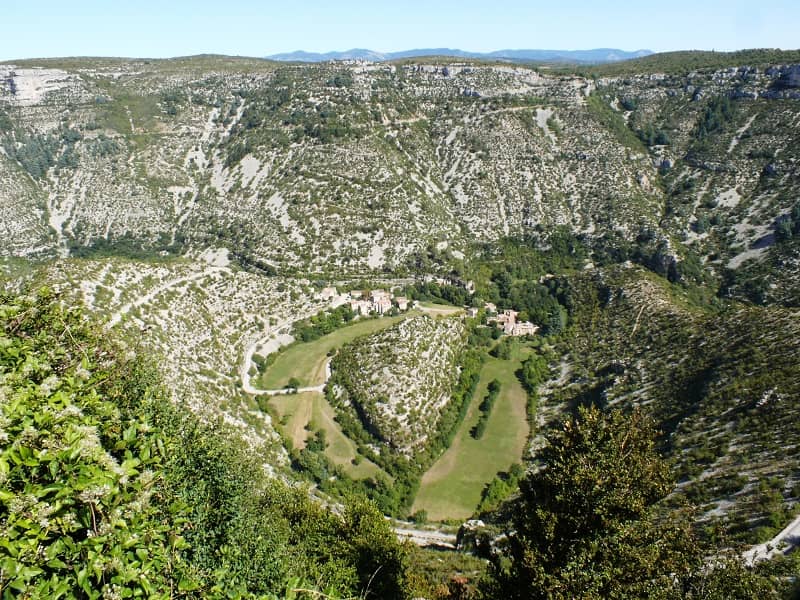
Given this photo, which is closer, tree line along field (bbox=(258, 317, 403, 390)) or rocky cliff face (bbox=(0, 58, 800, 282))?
tree line along field (bbox=(258, 317, 403, 390))

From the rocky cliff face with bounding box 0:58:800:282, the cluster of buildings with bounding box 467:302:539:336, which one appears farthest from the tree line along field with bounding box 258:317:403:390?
the rocky cliff face with bounding box 0:58:800:282

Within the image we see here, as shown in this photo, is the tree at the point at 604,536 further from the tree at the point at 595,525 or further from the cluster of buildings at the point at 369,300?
the cluster of buildings at the point at 369,300

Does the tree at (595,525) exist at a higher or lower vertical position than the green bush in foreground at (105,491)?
lower

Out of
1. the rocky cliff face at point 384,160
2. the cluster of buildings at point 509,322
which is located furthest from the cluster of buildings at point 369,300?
the cluster of buildings at point 509,322

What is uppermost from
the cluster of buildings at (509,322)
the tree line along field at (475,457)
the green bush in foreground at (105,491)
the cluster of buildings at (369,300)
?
the green bush in foreground at (105,491)

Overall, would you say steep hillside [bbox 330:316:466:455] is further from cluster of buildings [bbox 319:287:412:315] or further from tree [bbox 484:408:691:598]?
tree [bbox 484:408:691:598]

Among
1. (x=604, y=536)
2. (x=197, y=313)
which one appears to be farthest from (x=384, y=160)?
(x=604, y=536)
